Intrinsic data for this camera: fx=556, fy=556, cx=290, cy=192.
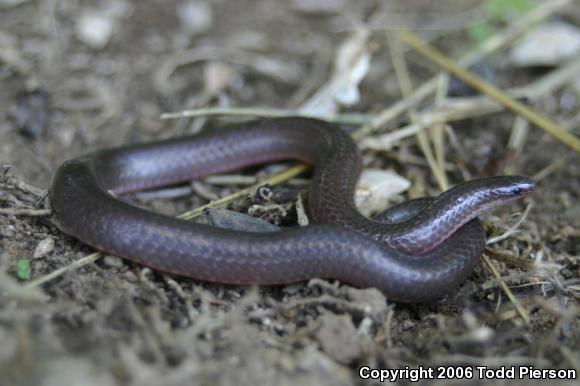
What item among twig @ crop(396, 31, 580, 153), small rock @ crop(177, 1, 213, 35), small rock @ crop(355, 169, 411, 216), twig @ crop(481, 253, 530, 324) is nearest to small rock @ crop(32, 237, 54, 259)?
small rock @ crop(355, 169, 411, 216)

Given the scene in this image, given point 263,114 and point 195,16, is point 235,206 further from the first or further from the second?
point 195,16

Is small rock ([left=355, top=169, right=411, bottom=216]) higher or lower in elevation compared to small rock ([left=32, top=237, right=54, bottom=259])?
lower

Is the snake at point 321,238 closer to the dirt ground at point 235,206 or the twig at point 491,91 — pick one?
the dirt ground at point 235,206

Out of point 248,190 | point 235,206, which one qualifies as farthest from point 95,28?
point 235,206

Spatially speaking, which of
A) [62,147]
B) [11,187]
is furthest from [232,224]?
[62,147]

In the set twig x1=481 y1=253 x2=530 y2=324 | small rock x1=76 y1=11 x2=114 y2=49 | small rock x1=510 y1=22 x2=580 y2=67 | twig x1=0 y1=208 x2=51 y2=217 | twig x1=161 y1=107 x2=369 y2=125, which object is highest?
small rock x1=76 y1=11 x2=114 y2=49

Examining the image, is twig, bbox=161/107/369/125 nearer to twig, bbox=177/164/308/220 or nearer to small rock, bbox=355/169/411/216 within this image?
twig, bbox=177/164/308/220
